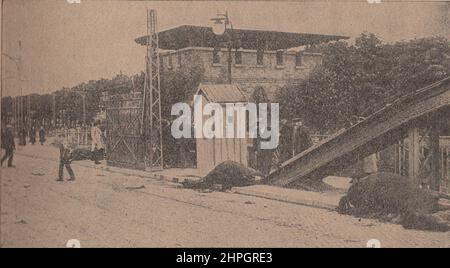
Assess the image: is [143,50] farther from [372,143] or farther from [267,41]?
[372,143]

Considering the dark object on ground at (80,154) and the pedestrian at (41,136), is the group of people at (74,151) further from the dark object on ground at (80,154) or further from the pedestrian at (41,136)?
the pedestrian at (41,136)

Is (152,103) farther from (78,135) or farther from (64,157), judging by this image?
(64,157)

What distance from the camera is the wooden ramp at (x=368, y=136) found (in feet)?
24.6

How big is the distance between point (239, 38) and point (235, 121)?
122cm

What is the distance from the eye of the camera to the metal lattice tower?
827 centimetres

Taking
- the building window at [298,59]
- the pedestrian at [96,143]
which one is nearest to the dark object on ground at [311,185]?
the building window at [298,59]

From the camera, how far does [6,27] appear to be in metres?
8.01

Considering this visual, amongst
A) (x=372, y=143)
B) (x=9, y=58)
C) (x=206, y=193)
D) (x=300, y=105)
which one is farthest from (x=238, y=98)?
(x=9, y=58)

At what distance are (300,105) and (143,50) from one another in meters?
2.44

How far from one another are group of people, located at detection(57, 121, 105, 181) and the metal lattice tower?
78cm

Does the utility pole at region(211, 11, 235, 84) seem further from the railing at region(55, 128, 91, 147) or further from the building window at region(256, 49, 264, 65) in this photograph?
the railing at region(55, 128, 91, 147)

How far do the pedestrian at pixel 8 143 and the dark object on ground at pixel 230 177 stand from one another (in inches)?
99.1

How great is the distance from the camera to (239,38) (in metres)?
8.30

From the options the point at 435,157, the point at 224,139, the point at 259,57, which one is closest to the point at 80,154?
the point at 224,139
